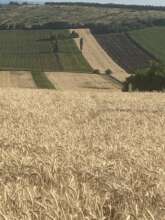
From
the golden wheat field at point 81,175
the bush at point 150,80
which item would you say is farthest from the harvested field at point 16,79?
the golden wheat field at point 81,175

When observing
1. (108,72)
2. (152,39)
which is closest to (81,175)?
(108,72)

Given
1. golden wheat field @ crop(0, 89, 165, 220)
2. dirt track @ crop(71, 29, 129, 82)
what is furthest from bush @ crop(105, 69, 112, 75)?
golden wheat field @ crop(0, 89, 165, 220)

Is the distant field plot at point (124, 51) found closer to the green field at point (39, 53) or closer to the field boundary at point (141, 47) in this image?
the field boundary at point (141, 47)

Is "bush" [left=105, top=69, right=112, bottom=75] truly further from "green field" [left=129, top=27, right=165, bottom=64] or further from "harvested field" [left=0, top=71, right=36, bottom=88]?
"green field" [left=129, top=27, right=165, bottom=64]

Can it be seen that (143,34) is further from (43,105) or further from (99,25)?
(43,105)

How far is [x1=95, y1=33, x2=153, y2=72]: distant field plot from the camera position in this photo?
116875 mm

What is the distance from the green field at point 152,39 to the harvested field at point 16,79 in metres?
32.7

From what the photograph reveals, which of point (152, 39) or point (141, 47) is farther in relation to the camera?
point (152, 39)

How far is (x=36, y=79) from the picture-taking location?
87438 mm

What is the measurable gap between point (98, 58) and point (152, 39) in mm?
24542

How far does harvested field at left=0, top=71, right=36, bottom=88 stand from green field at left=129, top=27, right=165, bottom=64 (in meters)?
32.7

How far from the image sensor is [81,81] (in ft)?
285

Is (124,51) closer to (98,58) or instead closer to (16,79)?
(98,58)

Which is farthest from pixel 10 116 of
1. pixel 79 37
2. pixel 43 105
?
pixel 79 37
